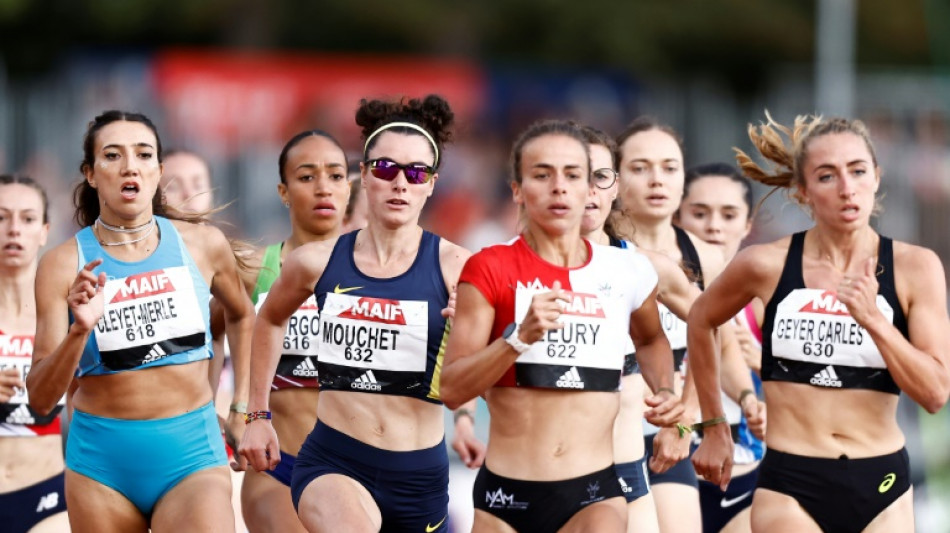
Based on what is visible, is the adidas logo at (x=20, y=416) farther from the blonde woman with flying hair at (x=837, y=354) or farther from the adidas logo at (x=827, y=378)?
the adidas logo at (x=827, y=378)

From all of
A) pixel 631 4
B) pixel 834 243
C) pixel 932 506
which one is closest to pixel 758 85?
pixel 631 4

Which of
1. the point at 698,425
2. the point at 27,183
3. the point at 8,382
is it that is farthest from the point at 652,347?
the point at 27,183

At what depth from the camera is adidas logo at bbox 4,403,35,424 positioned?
29.2 feet

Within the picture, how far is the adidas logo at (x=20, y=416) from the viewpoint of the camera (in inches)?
351

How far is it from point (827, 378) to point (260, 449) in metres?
2.48

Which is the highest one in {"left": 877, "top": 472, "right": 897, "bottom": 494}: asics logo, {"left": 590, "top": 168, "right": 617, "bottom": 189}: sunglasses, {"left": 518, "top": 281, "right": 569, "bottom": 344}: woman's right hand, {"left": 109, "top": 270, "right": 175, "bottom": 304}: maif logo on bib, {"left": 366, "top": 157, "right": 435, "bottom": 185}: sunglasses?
{"left": 366, "top": 157, "right": 435, "bottom": 185}: sunglasses

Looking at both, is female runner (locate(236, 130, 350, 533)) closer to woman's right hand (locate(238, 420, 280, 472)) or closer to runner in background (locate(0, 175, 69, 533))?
woman's right hand (locate(238, 420, 280, 472))

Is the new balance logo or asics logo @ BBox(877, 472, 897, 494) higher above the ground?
asics logo @ BBox(877, 472, 897, 494)

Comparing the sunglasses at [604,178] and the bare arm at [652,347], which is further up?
the sunglasses at [604,178]

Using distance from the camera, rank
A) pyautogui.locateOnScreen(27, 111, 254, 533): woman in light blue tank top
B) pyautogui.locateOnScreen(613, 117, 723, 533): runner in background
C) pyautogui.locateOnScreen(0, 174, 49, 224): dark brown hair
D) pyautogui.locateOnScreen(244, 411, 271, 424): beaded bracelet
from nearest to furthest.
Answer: pyautogui.locateOnScreen(27, 111, 254, 533): woman in light blue tank top → pyautogui.locateOnScreen(244, 411, 271, 424): beaded bracelet → pyautogui.locateOnScreen(613, 117, 723, 533): runner in background → pyautogui.locateOnScreen(0, 174, 49, 224): dark brown hair

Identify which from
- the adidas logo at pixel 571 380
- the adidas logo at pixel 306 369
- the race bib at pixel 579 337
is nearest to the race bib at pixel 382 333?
the race bib at pixel 579 337

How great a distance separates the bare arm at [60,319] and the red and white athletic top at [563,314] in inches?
60.1

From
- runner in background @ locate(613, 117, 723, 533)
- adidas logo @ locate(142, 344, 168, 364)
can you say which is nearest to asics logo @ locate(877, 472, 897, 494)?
runner in background @ locate(613, 117, 723, 533)

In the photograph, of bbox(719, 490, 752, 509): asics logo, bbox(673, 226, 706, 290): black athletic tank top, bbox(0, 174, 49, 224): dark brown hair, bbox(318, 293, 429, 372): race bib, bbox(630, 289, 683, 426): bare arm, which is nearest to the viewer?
bbox(630, 289, 683, 426): bare arm
